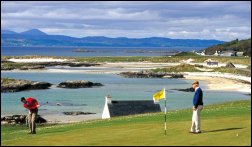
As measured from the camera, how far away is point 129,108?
142 feet

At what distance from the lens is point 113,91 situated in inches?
3282

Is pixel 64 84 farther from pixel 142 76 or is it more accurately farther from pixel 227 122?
pixel 227 122

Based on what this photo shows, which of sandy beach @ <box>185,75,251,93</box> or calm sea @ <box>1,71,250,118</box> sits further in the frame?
sandy beach @ <box>185,75,251,93</box>

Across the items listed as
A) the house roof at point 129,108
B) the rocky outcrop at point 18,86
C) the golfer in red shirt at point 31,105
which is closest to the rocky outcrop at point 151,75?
the rocky outcrop at point 18,86

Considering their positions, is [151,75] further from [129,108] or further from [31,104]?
[31,104]

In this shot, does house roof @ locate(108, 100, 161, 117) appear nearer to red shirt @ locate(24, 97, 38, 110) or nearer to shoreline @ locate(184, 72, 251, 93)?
red shirt @ locate(24, 97, 38, 110)

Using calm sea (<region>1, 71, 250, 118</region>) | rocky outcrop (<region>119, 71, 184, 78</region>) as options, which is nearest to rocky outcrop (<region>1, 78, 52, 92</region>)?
calm sea (<region>1, 71, 250, 118</region>)

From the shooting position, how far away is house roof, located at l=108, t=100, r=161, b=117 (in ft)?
139

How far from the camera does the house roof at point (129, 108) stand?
1667 inches

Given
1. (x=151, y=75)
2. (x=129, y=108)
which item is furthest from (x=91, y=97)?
(x=151, y=75)

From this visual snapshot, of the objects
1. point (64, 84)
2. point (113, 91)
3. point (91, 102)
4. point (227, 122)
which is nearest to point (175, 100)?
point (91, 102)

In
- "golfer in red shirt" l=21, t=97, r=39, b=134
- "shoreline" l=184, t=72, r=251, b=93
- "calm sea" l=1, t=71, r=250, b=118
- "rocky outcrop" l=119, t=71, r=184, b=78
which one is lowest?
"calm sea" l=1, t=71, r=250, b=118

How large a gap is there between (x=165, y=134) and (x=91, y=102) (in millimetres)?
47544

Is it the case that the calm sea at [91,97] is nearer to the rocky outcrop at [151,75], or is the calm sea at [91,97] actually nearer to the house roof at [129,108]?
the house roof at [129,108]
